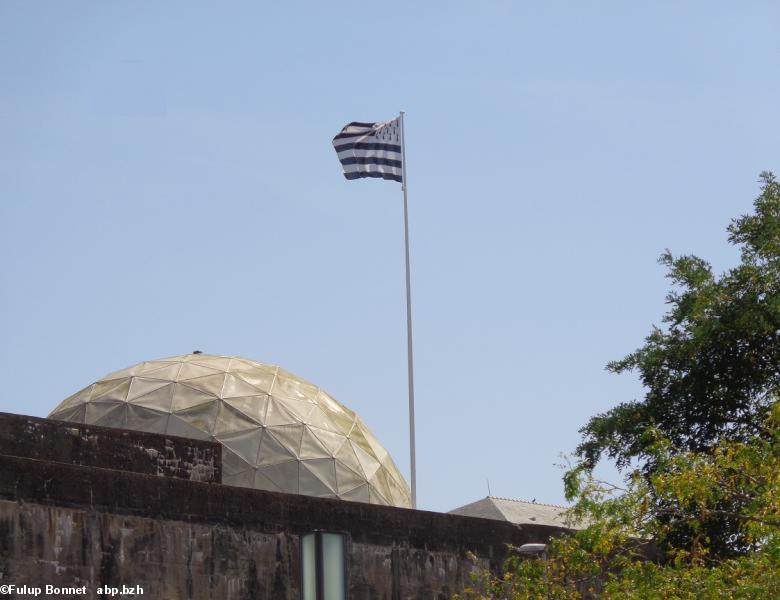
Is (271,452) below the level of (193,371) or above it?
below

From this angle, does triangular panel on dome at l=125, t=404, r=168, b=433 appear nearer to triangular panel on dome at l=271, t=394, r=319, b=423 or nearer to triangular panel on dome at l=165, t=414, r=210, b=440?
triangular panel on dome at l=165, t=414, r=210, b=440

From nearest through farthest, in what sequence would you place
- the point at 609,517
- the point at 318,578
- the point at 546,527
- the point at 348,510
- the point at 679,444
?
the point at 318,578 < the point at 609,517 < the point at 348,510 < the point at 546,527 < the point at 679,444

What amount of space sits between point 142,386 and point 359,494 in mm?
5936

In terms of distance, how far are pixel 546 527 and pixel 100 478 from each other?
9749mm

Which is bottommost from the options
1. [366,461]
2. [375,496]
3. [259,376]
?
[375,496]

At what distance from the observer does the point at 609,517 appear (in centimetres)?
1759

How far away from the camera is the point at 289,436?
3388cm

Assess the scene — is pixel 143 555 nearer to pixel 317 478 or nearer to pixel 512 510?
pixel 317 478

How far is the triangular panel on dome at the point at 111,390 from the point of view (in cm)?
A: 3447

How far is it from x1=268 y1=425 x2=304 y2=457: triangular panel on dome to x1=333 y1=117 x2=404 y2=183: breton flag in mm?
6451

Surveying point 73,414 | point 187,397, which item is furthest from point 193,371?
point 73,414

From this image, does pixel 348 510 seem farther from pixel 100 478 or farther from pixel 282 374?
pixel 282 374

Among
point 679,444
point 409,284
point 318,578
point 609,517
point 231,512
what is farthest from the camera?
point 409,284

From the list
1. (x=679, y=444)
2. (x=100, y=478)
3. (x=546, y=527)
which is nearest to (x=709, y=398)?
(x=679, y=444)
